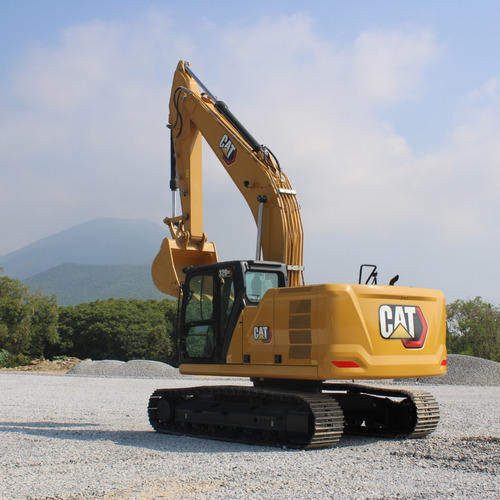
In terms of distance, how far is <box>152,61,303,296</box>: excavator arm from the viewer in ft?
34.2

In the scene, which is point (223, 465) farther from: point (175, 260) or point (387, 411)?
point (175, 260)

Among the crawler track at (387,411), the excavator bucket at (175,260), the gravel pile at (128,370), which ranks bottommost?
the gravel pile at (128,370)

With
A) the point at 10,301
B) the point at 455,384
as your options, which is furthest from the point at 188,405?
the point at 10,301

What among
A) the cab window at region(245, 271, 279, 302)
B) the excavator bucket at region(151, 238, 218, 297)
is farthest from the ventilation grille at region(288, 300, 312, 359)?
the excavator bucket at region(151, 238, 218, 297)

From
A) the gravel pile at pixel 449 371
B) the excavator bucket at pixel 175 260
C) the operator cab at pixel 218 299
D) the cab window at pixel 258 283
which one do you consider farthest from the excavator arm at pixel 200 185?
the gravel pile at pixel 449 371

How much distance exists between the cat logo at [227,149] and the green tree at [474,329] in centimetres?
2818

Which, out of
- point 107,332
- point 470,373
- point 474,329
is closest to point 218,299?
point 470,373

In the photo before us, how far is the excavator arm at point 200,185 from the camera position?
10430 millimetres

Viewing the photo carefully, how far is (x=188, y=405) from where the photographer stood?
10.4m

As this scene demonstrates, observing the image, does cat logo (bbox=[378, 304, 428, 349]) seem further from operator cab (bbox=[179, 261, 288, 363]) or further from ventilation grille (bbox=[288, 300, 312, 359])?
operator cab (bbox=[179, 261, 288, 363])

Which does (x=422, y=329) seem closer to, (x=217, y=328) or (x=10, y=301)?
(x=217, y=328)

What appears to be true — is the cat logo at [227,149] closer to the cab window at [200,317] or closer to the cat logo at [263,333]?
the cab window at [200,317]

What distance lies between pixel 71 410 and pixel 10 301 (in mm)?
36139

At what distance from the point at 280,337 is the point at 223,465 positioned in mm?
2217
